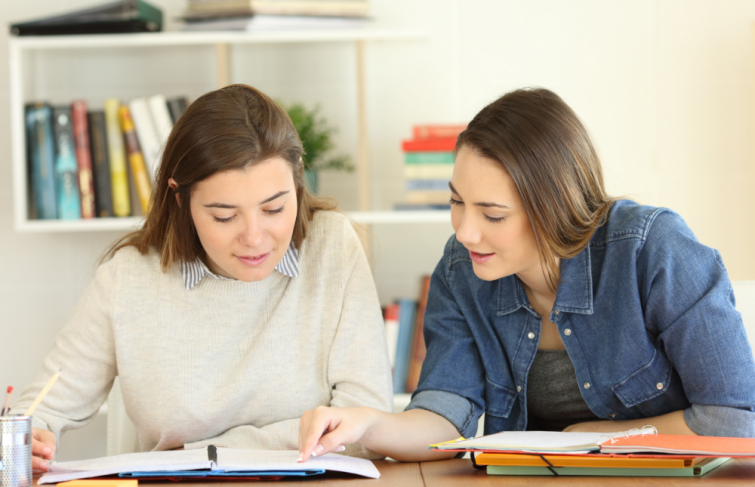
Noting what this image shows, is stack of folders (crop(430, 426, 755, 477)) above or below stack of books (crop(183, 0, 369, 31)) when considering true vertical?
below

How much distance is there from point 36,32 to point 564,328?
5.58 feet

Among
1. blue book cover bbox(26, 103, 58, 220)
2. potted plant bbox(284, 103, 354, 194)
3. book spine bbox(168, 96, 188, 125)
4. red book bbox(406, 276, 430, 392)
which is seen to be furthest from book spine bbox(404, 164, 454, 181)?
blue book cover bbox(26, 103, 58, 220)

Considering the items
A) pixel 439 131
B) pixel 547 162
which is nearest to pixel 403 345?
pixel 439 131

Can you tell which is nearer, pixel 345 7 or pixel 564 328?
pixel 564 328

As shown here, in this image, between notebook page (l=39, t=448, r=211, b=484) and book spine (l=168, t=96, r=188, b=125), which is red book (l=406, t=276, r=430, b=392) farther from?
notebook page (l=39, t=448, r=211, b=484)

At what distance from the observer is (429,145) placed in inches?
78.0

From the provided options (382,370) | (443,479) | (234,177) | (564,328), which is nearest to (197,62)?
(234,177)

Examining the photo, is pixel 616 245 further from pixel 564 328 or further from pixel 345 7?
pixel 345 7

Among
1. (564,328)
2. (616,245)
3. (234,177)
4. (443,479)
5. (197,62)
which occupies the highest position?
(197,62)

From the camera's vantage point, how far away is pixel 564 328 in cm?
118

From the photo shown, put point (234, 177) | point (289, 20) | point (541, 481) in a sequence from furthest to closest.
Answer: point (289, 20) → point (234, 177) → point (541, 481)

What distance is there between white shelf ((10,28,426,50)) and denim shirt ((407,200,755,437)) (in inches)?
35.1

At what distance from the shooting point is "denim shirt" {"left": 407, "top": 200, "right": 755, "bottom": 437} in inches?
40.3

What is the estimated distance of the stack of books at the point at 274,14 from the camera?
195 cm
